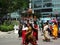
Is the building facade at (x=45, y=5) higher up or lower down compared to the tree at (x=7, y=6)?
lower down

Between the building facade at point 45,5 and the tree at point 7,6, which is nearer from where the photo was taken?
the tree at point 7,6

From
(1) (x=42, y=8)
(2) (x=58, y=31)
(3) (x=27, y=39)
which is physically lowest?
(1) (x=42, y=8)

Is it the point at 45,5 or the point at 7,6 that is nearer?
→ the point at 7,6

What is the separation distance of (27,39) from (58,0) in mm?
103238

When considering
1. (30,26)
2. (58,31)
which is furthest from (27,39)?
(58,31)

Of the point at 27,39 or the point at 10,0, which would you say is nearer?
the point at 27,39

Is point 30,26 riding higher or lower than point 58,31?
higher

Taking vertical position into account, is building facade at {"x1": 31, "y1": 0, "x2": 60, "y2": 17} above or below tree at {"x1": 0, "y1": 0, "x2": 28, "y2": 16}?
below

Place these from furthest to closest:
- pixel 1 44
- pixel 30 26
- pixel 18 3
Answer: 1. pixel 18 3
2. pixel 1 44
3. pixel 30 26

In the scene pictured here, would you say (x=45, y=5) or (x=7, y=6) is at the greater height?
(x=7, y=6)

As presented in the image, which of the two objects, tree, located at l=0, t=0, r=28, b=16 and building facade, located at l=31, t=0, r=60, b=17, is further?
building facade, located at l=31, t=0, r=60, b=17

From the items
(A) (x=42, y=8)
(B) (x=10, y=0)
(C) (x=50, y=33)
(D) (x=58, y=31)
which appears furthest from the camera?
(A) (x=42, y=8)

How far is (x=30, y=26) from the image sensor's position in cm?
1341

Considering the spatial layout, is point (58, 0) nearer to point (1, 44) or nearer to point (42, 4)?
point (42, 4)
